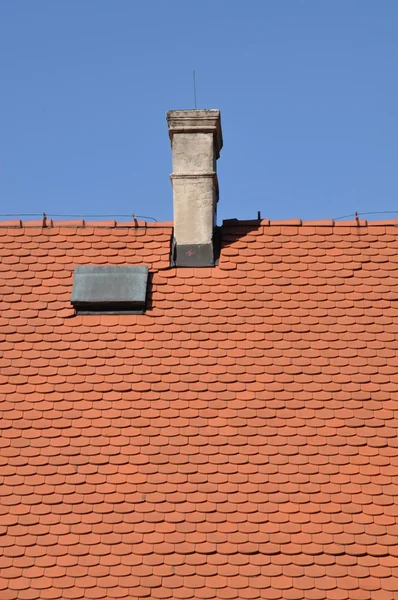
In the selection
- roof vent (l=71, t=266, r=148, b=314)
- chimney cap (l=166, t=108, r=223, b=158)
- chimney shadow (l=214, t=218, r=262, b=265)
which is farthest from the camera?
chimney cap (l=166, t=108, r=223, b=158)

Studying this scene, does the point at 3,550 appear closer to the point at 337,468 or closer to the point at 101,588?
the point at 101,588

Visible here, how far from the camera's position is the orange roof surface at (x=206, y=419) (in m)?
9.95

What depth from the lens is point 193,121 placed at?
44.1 ft

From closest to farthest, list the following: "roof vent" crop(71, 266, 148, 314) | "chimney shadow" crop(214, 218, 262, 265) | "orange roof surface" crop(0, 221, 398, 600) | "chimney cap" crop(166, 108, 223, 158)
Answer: "orange roof surface" crop(0, 221, 398, 600) < "roof vent" crop(71, 266, 148, 314) < "chimney shadow" crop(214, 218, 262, 265) < "chimney cap" crop(166, 108, 223, 158)

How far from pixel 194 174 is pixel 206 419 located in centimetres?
338

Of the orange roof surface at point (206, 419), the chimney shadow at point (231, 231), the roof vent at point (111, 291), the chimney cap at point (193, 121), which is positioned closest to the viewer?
the orange roof surface at point (206, 419)

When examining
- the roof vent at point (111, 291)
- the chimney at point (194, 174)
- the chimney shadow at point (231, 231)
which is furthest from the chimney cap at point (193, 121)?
the roof vent at point (111, 291)

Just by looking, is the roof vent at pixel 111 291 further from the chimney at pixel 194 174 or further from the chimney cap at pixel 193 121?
the chimney cap at pixel 193 121

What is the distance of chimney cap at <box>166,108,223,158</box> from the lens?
528 inches

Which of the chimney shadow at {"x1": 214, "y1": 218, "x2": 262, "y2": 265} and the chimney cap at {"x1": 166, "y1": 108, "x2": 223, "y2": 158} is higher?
the chimney cap at {"x1": 166, "y1": 108, "x2": 223, "y2": 158}

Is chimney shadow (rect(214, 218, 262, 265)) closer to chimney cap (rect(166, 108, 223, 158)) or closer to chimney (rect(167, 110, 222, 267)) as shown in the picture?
chimney (rect(167, 110, 222, 267))

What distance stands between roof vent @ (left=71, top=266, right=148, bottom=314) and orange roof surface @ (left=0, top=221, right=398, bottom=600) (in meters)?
0.13

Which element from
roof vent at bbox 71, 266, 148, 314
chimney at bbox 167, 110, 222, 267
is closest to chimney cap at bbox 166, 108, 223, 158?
chimney at bbox 167, 110, 222, 267

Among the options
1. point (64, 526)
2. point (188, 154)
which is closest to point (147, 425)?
point (64, 526)
